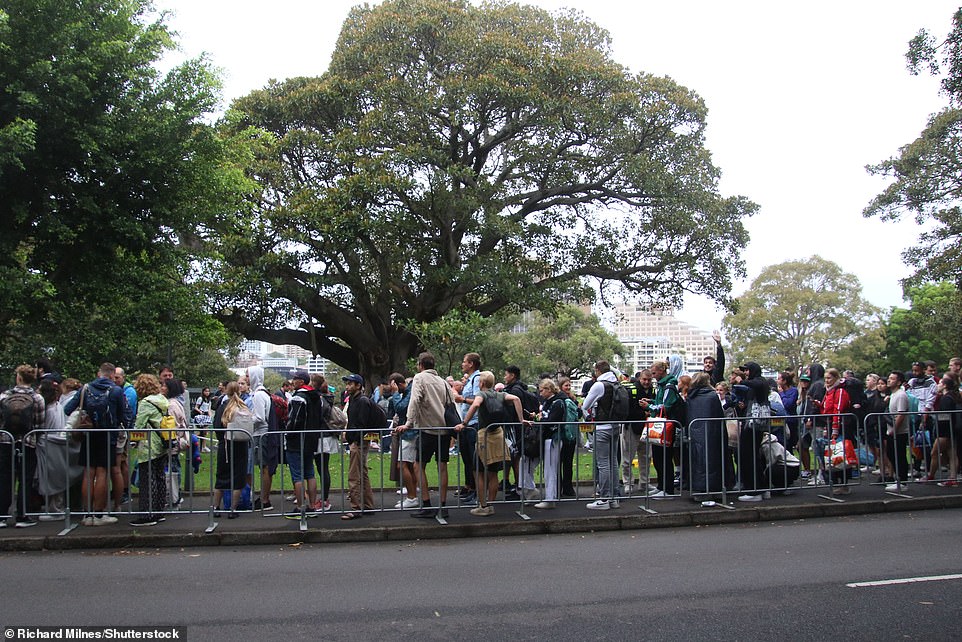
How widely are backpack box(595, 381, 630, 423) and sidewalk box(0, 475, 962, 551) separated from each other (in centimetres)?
116

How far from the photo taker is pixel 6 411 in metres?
8.88

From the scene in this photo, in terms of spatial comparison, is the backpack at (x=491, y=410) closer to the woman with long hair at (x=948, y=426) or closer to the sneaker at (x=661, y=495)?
the sneaker at (x=661, y=495)

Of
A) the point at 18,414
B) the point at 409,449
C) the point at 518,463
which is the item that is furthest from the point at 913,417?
the point at 18,414

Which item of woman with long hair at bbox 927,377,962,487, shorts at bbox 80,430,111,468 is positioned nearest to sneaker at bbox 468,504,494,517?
shorts at bbox 80,430,111,468

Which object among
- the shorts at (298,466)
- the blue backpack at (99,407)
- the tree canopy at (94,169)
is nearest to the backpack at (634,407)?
the shorts at (298,466)

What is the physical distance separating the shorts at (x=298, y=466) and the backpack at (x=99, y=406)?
6.91ft

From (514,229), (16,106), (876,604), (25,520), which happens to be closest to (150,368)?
(514,229)

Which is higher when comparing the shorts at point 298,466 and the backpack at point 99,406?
the backpack at point 99,406

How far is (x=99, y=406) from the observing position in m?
8.80

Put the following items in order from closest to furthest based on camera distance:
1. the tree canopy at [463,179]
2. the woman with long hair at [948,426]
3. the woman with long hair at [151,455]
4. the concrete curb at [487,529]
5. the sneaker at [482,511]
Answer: the concrete curb at [487,529] → the woman with long hair at [151,455] → the sneaker at [482,511] → the woman with long hair at [948,426] → the tree canopy at [463,179]

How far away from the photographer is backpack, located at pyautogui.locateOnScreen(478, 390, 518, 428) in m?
9.33

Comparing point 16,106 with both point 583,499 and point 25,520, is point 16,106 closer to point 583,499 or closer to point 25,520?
point 25,520

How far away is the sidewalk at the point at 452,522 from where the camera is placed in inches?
326

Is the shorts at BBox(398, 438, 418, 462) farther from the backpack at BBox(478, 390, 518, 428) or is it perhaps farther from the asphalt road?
the asphalt road
